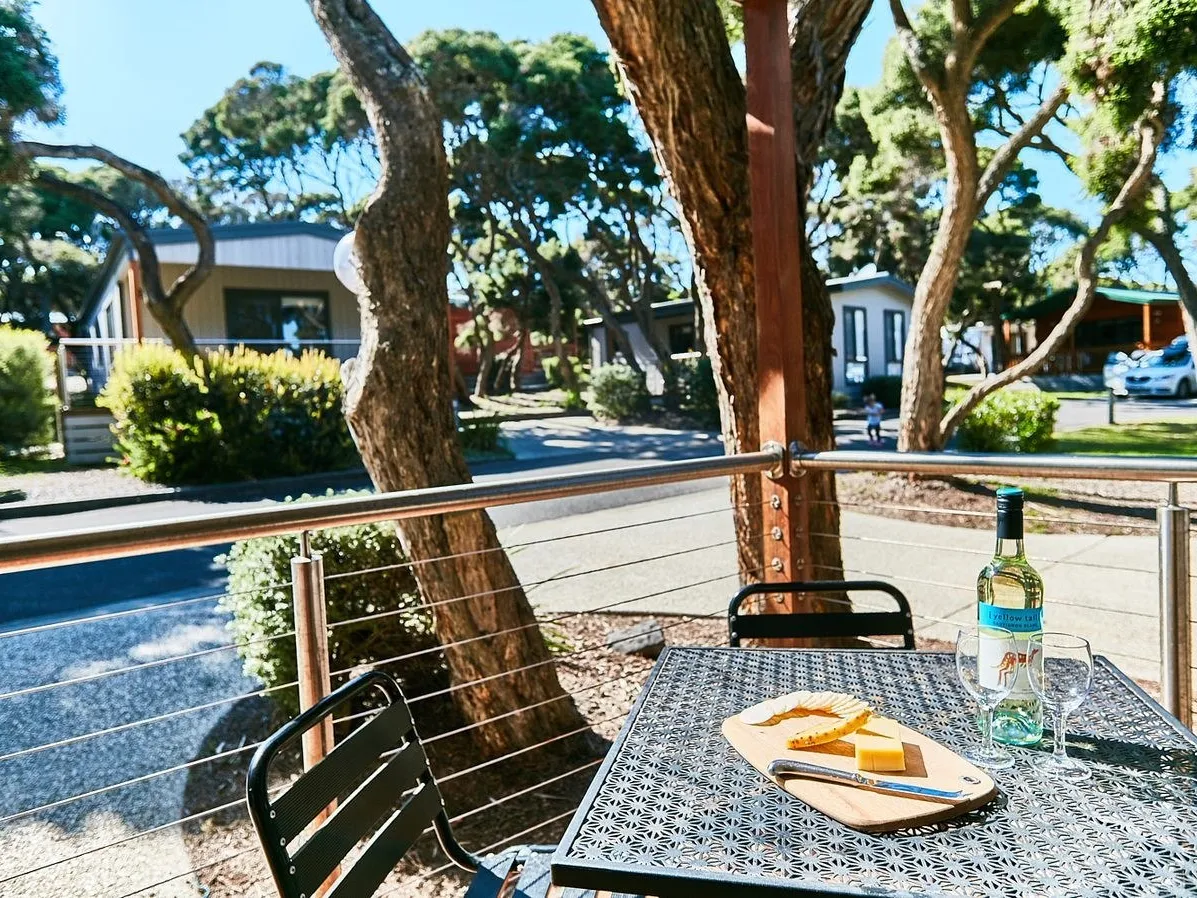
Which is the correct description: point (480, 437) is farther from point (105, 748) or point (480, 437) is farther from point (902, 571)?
point (105, 748)

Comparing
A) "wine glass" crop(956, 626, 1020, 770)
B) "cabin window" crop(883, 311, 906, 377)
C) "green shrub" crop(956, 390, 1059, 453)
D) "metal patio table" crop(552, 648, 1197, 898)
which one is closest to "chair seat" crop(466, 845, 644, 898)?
"metal patio table" crop(552, 648, 1197, 898)

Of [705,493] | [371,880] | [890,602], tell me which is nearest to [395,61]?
[371,880]

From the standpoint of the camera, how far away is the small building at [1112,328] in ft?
118

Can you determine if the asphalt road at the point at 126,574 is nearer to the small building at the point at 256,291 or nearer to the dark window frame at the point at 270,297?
the small building at the point at 256,291

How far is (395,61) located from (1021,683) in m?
3.47

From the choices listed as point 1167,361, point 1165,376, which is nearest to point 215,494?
point 1165,376

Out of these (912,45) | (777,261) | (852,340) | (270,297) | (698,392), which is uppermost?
(912,45)

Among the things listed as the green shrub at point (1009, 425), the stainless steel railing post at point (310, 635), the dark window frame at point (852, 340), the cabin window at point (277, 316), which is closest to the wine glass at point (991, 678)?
the stainless steel railing post at point (310, 635)

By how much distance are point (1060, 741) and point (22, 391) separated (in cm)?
1793

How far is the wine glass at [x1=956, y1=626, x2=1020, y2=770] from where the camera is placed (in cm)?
146

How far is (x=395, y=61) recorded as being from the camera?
3760 mm

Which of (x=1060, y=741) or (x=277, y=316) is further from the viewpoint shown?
(x=277, y=316)

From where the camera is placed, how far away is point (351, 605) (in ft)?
13.2

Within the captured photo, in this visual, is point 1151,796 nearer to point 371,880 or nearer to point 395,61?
point 371,880
